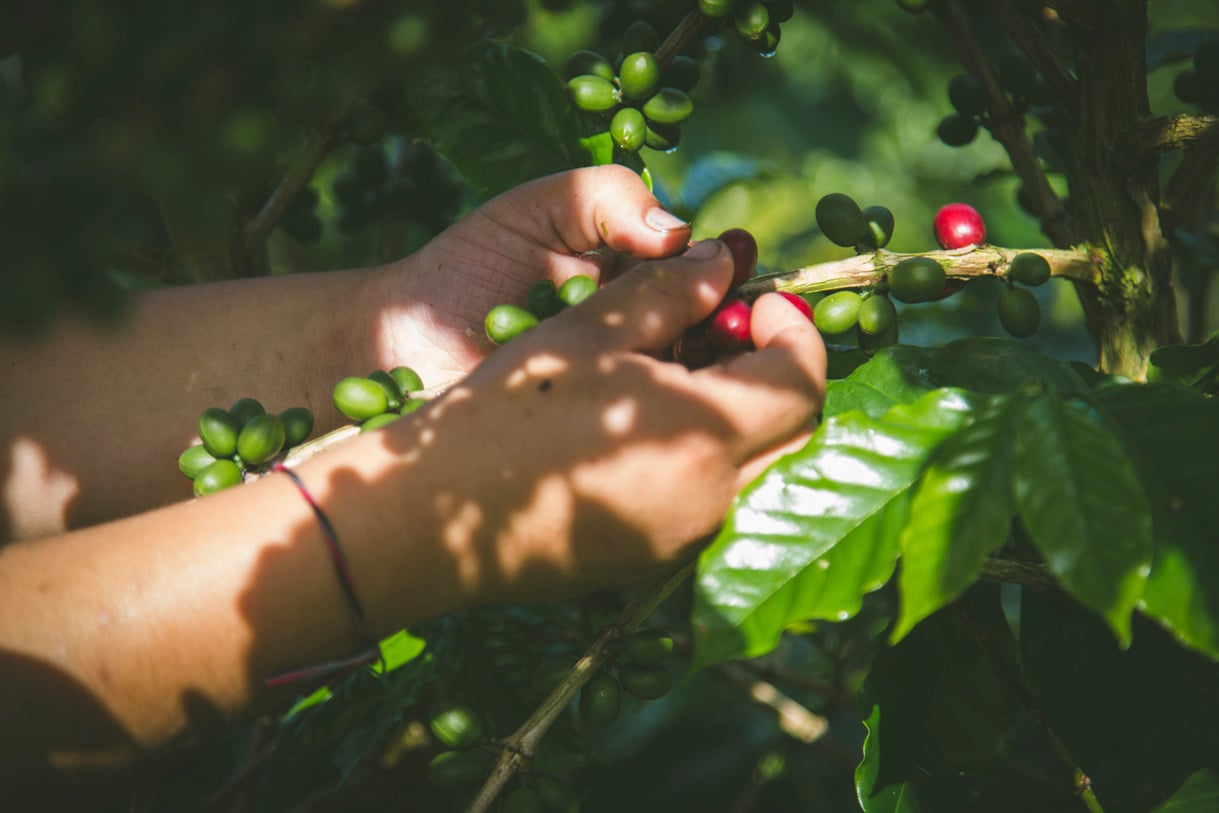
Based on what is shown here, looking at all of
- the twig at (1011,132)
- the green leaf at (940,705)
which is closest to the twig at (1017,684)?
the green leaf at (940,705)

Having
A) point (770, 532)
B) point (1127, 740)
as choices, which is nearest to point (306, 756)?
point (770, 532)

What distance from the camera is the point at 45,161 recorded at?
2.32 feet

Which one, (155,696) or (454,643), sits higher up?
(155,696)

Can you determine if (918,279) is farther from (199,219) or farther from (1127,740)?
(199,219)

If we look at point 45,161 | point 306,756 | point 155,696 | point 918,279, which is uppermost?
point 45,161

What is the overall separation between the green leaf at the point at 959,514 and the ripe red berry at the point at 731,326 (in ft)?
1.79

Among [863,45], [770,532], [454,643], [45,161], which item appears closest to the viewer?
[45,161]

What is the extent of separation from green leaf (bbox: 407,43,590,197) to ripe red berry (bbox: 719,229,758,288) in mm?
494

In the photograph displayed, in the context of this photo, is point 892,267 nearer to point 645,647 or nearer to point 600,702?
point 645,647

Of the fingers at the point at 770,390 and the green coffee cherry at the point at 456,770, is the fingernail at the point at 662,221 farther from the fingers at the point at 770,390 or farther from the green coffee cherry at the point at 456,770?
the green coffee cherry at the point at 456,770

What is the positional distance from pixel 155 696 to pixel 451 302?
1.12 metres

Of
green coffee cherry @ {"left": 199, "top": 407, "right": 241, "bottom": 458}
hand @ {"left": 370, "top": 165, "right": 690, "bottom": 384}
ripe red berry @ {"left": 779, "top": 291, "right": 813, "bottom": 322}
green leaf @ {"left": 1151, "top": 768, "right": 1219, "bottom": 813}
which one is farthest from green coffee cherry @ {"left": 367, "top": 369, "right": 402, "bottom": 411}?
green leaf @ {"left": 1151, "top": 768, "right": 1219, "bottom": 813}

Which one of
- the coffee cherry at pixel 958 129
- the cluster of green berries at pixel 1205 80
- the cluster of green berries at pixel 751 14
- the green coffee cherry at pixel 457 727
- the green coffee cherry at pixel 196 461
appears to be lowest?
the green coffee cherry at pixel 457 727

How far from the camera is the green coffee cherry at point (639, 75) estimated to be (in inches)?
70.5
